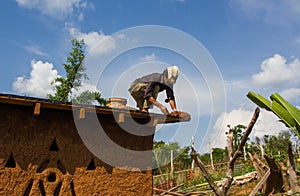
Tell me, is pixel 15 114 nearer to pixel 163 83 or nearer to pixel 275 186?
pixel 163 83

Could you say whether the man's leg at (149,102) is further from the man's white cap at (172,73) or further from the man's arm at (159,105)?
the man's white cap at (172,73)

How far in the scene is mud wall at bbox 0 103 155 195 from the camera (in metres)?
4.87

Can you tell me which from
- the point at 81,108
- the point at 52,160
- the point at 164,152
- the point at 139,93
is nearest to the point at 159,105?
the point at 139,93

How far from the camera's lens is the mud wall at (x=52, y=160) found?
4.87m

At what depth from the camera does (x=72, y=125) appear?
17.9 ft

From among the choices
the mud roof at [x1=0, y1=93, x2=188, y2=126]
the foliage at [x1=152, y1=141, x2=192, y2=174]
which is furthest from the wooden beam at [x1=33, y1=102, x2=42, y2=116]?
the foliage at [x1=152, y1=141, x2=192, y2=174]

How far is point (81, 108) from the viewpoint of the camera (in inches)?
205

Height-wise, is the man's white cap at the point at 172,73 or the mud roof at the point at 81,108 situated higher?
the man's white cap at the point at 172,73

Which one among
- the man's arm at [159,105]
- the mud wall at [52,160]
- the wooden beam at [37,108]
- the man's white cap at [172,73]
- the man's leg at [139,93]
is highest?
the man's white cap at [172,73]

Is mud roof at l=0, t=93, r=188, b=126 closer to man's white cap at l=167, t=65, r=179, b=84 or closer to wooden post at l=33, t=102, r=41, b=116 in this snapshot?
wooden post at l=33, t=102, r=41, b=116

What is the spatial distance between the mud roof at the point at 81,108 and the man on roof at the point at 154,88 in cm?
19

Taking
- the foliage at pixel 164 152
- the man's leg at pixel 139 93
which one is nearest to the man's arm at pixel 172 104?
the man's leg at pixel 139 93

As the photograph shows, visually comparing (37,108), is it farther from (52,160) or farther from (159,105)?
(159,105)

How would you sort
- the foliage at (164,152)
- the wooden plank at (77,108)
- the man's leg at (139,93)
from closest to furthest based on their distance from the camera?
the wooden plank at (77,108) < the man's leg at (139,93) < the foliage at (164,152)
